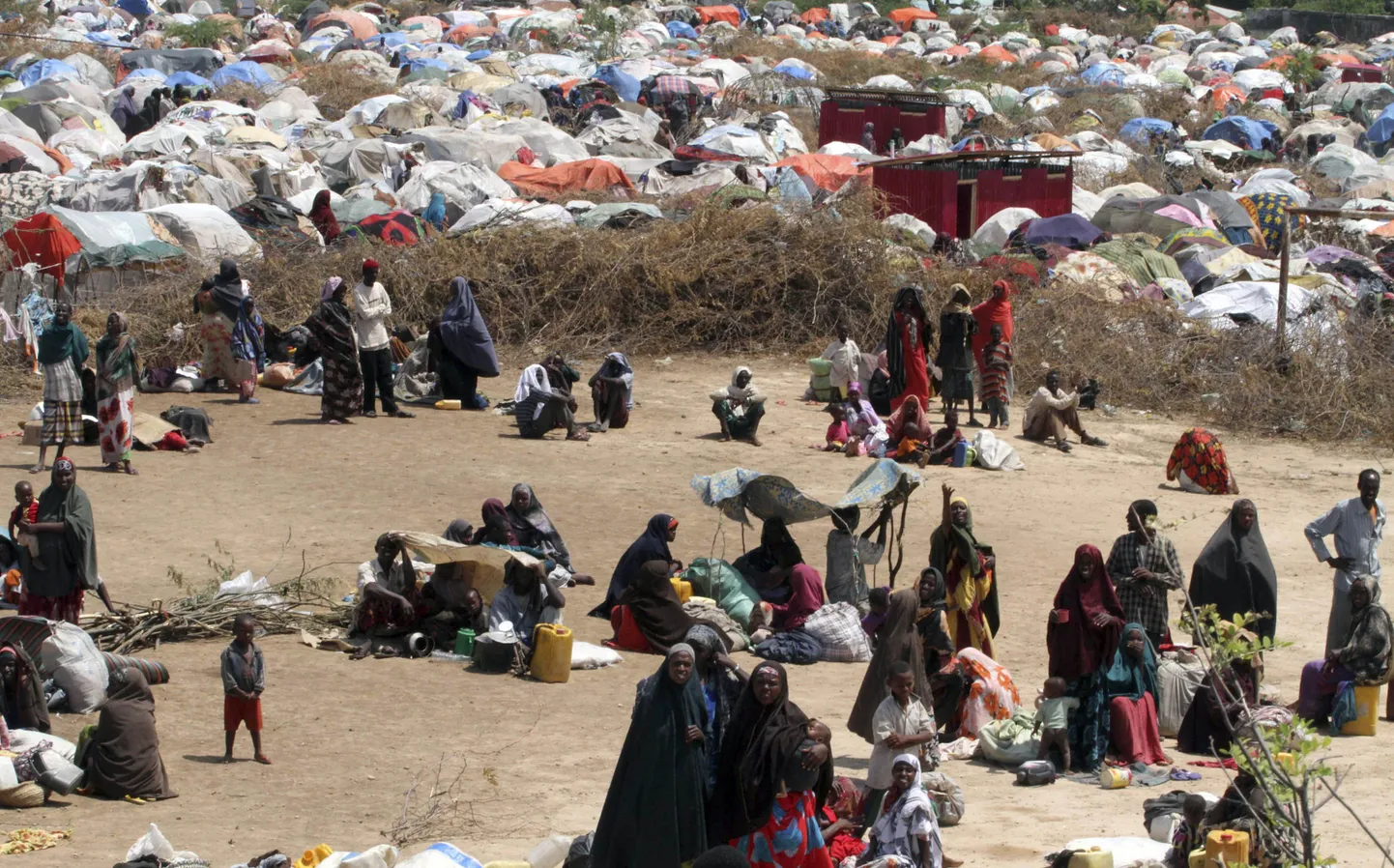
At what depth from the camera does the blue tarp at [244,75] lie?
107ft

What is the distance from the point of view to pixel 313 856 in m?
6.09

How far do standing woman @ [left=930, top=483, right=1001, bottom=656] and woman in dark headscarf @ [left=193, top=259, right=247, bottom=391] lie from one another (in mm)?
7423

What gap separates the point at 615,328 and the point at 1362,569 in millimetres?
9047

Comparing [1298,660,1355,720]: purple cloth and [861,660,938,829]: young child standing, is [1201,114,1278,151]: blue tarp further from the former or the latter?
[861,660,938,829]: young child standing

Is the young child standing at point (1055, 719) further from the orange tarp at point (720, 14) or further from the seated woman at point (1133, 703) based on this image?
the orange tarp at point (720, 14)

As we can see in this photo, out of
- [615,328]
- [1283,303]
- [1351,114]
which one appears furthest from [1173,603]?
[1351,114]

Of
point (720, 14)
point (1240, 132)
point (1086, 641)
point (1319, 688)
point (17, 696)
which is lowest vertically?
point (1319, 688)

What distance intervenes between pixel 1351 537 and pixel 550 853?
4.82 m

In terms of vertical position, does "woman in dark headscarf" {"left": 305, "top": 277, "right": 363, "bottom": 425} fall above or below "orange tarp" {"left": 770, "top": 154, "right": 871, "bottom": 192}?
below

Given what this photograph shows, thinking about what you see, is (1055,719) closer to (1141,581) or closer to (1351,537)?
(1141,581)

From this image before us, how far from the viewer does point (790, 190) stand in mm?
21750

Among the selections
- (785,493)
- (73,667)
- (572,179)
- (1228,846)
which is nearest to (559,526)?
(785,493)

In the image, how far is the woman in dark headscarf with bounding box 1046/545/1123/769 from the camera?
7789mm

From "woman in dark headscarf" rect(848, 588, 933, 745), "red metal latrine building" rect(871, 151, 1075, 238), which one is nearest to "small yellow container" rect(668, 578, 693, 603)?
"woman in dark headscarf" rect(848, 588, 933, 745)
